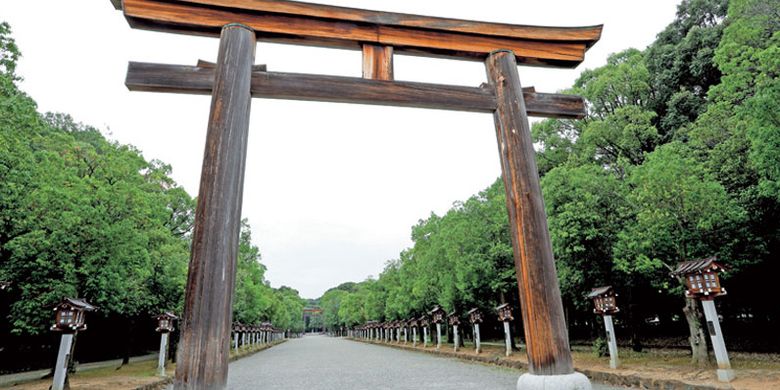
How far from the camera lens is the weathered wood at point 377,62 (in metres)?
5.11

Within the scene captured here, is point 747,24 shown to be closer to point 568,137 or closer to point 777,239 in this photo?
point 777,239

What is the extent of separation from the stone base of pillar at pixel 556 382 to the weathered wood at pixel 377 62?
141 inches

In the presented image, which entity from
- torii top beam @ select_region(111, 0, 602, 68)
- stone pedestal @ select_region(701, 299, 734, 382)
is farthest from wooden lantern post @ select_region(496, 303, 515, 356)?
torii top beam @ select_region(111, 0, 602, 68)

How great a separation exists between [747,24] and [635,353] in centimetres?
1323

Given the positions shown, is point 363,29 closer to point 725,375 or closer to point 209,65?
point 209,65

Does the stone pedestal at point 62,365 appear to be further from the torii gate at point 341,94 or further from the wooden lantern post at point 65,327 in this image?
the torii gate at point 341,94

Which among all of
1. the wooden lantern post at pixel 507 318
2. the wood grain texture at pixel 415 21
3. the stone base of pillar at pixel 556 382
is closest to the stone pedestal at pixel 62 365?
the wood grain texture at pixel 415 21

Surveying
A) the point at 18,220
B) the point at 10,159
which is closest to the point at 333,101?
the point at 10,159

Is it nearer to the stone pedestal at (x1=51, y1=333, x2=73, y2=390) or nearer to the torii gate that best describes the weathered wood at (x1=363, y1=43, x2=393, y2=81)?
the torii gate

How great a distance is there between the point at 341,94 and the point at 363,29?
3.02 feet

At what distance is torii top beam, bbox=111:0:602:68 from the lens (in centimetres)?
470

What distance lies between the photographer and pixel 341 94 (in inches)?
192

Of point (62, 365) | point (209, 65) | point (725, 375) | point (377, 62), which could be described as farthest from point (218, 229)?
point (725, 375)

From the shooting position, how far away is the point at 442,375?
15.0 meters
